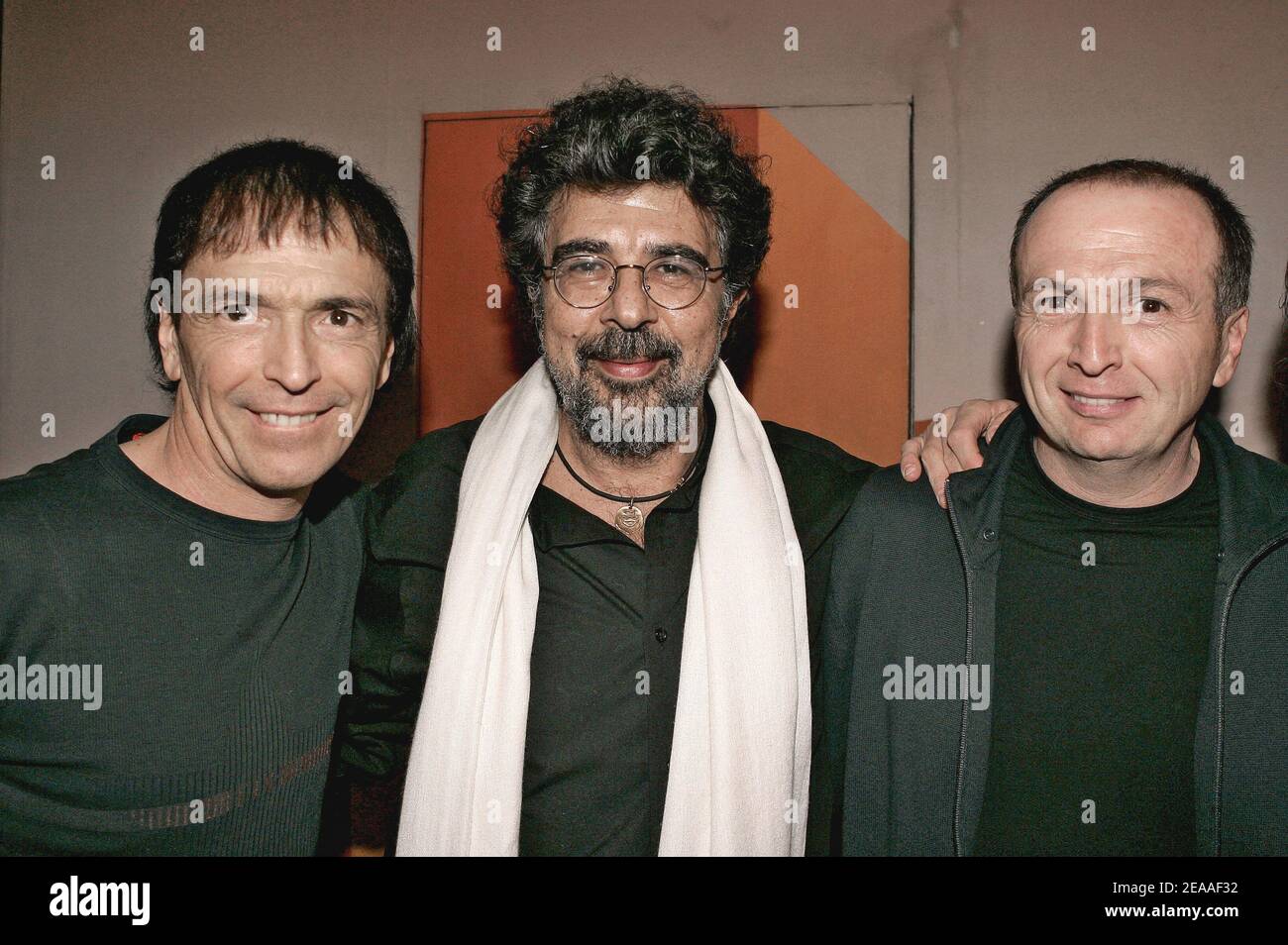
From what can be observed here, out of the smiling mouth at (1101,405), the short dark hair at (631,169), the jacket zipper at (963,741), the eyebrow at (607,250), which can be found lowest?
the jacket zipper at (963,741)

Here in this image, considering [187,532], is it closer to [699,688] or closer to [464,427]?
[464,427]

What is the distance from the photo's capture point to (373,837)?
2.44 meters

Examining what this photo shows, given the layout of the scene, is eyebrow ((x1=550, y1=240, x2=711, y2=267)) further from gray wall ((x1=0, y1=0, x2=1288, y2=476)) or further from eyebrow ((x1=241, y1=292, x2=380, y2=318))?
gray wall ((x1=0, y1=0, x2=1288, y2=476))

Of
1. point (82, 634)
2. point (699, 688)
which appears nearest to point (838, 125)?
point (699, 688)

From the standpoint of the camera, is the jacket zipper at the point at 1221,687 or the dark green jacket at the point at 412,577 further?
the dark green jacket at the point at 412,577

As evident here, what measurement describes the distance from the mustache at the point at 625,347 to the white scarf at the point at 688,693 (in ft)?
1.05

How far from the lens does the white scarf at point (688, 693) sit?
5.51ft

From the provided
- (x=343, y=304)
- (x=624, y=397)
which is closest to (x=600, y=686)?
(x=624, y=397)

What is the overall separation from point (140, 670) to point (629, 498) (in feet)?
3.40

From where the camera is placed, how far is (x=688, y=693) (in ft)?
5.62
